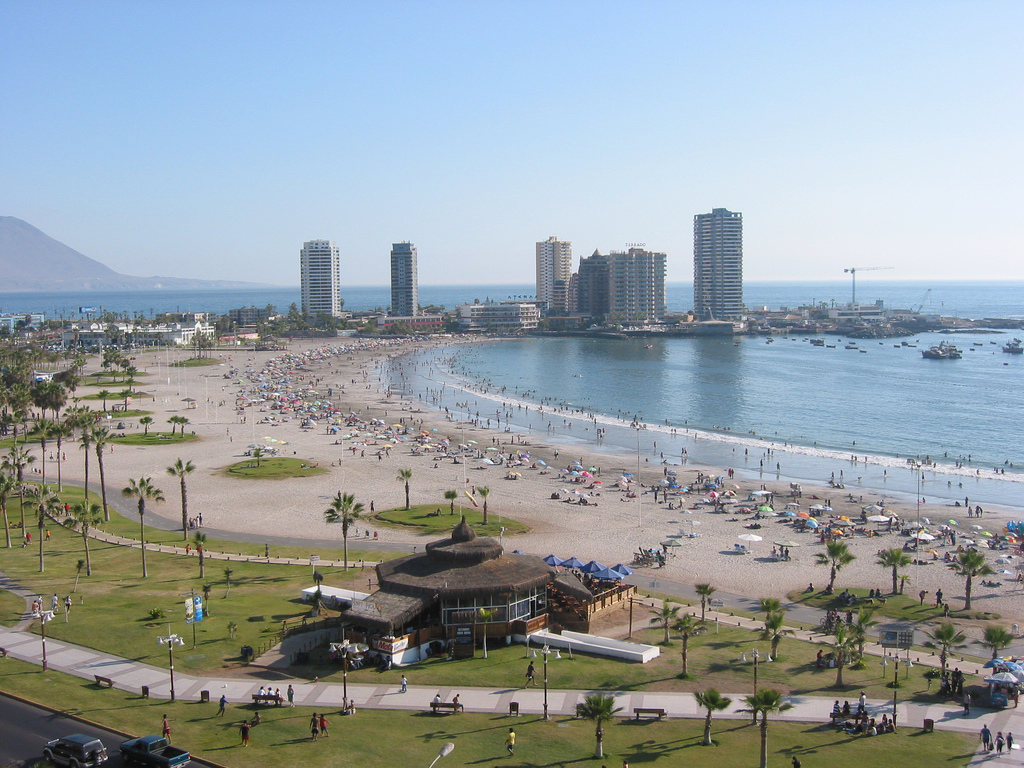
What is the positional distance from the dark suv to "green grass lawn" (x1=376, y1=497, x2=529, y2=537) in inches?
1244

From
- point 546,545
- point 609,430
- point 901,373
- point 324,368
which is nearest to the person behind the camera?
point 546,545

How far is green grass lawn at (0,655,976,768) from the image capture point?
1022 inches

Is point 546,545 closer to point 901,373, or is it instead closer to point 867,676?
point 867,676

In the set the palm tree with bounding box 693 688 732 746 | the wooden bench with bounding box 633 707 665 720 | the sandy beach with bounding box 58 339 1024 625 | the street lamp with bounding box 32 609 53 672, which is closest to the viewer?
the palm tree with bounding box 693 688 732 746

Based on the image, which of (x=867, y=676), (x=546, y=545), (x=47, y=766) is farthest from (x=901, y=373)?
(x=47, y=766)

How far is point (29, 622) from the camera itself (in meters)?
36.9

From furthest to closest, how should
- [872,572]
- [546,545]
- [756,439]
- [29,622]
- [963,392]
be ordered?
[963,392]
[756,439]
[546,545]
[872,572]
[29,622]

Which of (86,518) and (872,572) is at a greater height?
(86,518)

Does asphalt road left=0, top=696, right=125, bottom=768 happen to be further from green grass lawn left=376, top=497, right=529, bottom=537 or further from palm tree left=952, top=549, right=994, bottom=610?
palm tree left=952, top=549, right=994, bottom=610

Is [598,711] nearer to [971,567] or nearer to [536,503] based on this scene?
[971,567]

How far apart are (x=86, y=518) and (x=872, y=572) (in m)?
43.3

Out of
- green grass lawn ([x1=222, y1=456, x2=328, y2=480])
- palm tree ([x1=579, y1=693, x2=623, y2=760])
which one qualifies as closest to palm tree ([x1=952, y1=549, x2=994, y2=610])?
palm tree ([x1=579, y1=693, x2=623, y2=760])

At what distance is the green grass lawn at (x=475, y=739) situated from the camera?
26.0 m

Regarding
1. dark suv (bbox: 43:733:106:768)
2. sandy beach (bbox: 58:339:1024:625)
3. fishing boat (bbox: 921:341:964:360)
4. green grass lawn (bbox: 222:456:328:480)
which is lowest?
sandy beach (bbox: 58:339:1024:625)
